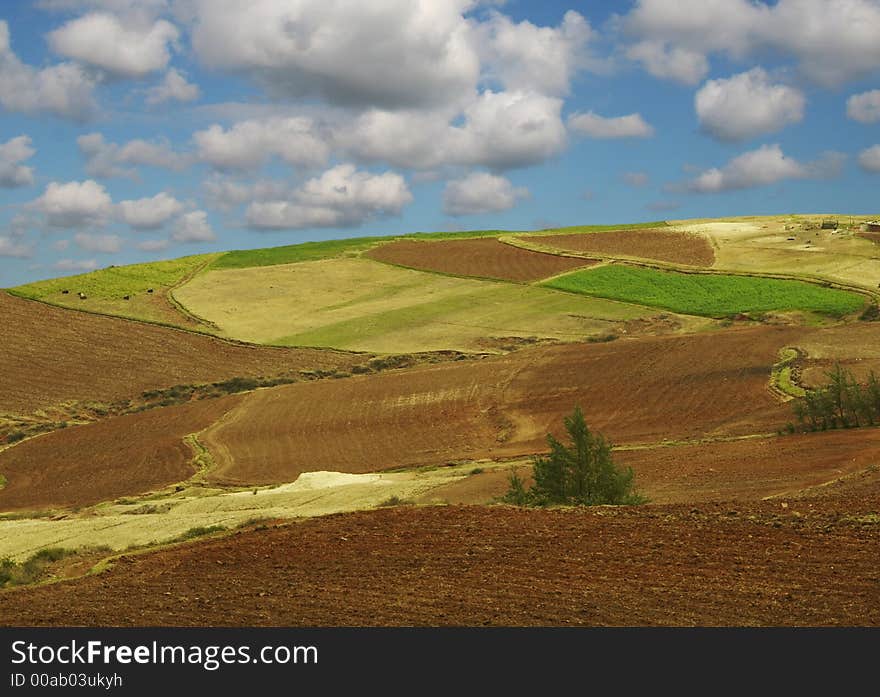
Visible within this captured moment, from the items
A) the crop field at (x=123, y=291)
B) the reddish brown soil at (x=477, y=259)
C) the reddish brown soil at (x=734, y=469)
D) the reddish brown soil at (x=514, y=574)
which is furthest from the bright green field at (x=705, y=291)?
the reddish brown soil at (x=514, y=574)

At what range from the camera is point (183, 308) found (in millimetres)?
89875

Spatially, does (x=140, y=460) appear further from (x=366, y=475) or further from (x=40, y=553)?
(x=40, y=553)

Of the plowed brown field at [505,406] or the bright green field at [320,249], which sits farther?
the bright green field at [320,249]

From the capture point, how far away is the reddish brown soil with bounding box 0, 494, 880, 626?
13734 mm

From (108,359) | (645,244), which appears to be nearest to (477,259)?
(645,244)

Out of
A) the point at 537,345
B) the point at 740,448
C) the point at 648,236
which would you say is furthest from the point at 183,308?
the point at 740,448

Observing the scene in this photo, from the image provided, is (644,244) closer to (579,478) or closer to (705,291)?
(705,291)

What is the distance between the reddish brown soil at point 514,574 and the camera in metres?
13.7

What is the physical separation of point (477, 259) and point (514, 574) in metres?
89.7

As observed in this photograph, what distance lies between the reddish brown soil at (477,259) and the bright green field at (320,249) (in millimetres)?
4899

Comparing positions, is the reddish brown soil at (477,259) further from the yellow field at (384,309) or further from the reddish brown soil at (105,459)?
the reddish brown soil at (105,459)

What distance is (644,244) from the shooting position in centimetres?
10756

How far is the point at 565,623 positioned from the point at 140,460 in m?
39.8

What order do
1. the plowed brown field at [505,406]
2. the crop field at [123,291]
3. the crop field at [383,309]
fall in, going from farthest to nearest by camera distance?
the crop field at [123,291] → the crop field at [383,309] → the plowed brown field at [505,406]
